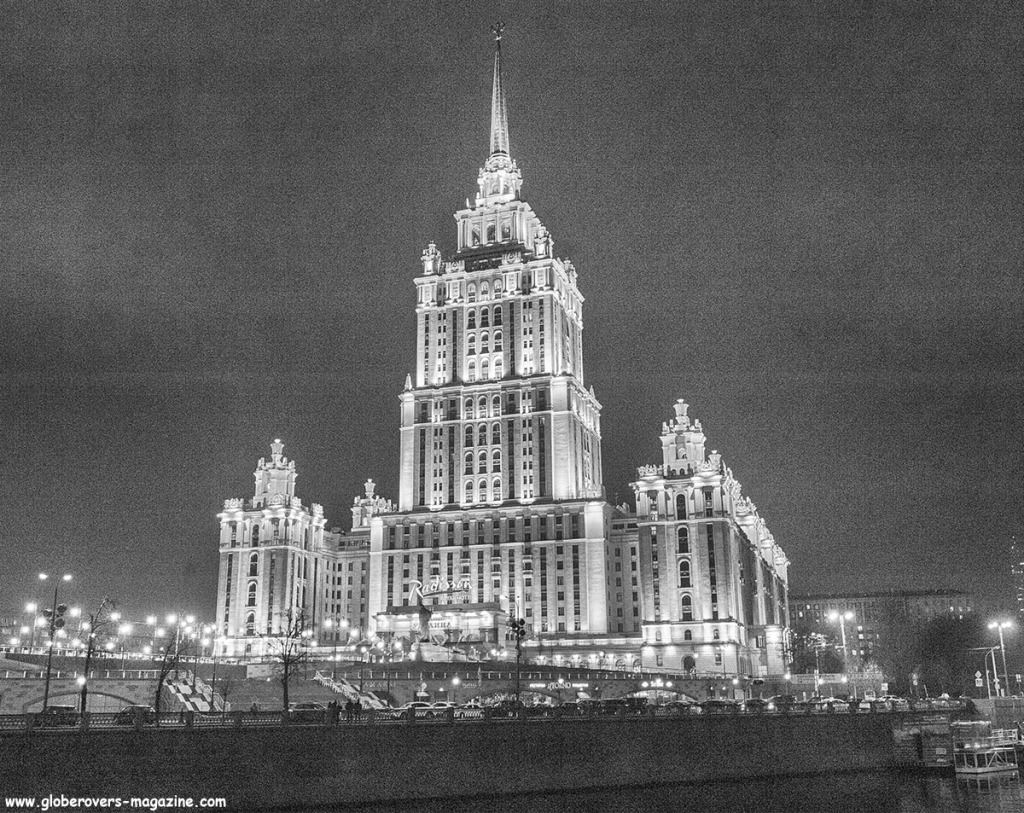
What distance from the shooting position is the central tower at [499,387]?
159 m

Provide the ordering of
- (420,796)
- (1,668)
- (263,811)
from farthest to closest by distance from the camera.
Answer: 1. (1,668)
2. (420,796)
3. (263,811)

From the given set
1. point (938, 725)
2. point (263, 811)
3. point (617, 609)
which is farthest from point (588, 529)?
point (263, 811)

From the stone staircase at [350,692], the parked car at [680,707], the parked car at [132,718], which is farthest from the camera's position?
the stone staircase at [350,692]

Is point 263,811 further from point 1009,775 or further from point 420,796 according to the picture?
point 1009,775

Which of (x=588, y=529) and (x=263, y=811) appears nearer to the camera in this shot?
(x=263, y=811)

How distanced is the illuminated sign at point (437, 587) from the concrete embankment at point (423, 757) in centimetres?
8133

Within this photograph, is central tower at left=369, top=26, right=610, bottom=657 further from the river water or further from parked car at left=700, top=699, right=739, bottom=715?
the river water

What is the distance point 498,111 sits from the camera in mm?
192125

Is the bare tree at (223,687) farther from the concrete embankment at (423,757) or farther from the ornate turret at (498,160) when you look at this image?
the ornate turret at (498,160)

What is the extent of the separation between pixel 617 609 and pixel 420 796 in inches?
4040

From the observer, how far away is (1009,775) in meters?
73.8

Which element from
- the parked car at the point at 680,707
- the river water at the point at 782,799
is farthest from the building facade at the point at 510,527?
the river water at the point at 782,799

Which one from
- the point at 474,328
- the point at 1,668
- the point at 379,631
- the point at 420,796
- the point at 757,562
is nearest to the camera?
the point at 420,796

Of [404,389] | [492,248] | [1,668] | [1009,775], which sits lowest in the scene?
[1009,775]
